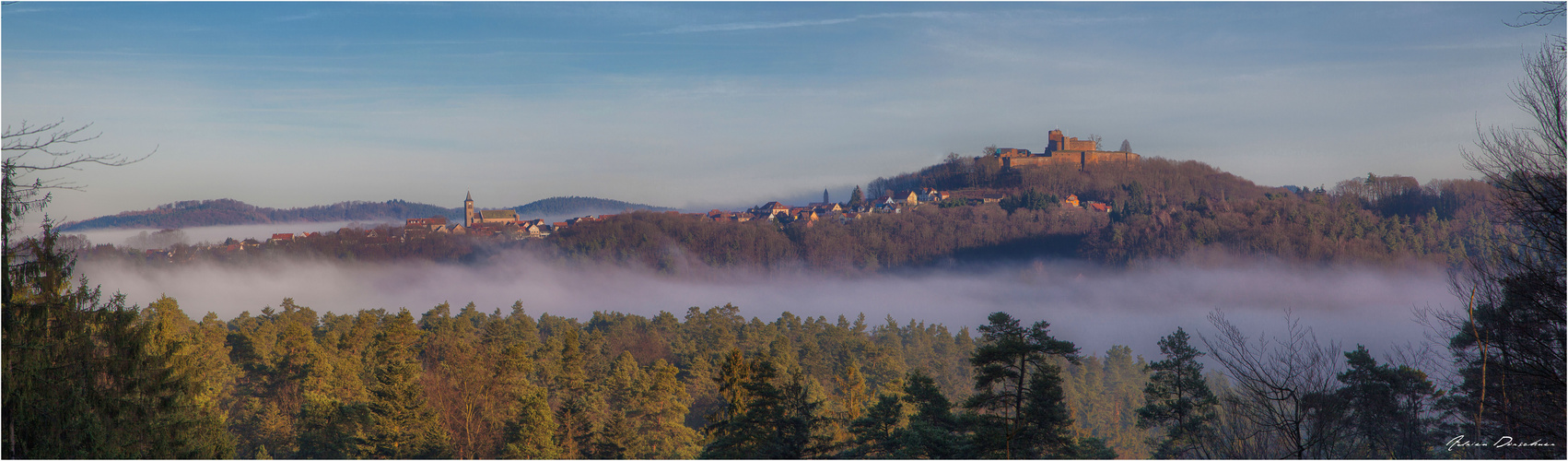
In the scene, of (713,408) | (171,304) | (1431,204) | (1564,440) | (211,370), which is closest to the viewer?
(1564,440)

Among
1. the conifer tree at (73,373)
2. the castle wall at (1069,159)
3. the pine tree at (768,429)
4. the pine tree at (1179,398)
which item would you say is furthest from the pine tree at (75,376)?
the castle wall at (1069,159)

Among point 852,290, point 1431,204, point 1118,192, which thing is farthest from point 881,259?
point 1431,204

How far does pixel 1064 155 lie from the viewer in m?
149

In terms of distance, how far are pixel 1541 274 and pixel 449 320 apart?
4353 cm

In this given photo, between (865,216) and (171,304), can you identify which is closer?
(171,304)

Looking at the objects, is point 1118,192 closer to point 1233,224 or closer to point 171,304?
point 1233,224

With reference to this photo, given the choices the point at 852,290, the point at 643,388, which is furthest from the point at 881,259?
the point at 643,388

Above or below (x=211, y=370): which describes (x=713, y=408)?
below

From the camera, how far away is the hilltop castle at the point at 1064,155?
14825 centimetres

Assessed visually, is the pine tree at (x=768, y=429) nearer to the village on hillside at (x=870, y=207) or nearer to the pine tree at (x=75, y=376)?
the pine tree at (x=75, y=376)

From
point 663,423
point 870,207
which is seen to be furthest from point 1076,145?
point 663,423

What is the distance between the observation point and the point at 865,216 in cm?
14450

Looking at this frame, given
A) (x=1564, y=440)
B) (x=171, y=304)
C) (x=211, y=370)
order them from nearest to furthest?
1. (x=1564, y=440)
2. (x=211, y=370)
3. (x=171, y=304)

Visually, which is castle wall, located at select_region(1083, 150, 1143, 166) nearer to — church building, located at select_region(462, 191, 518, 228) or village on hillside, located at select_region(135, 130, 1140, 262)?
village on hillside, located at select_region(135, 130, 1140, 262)
